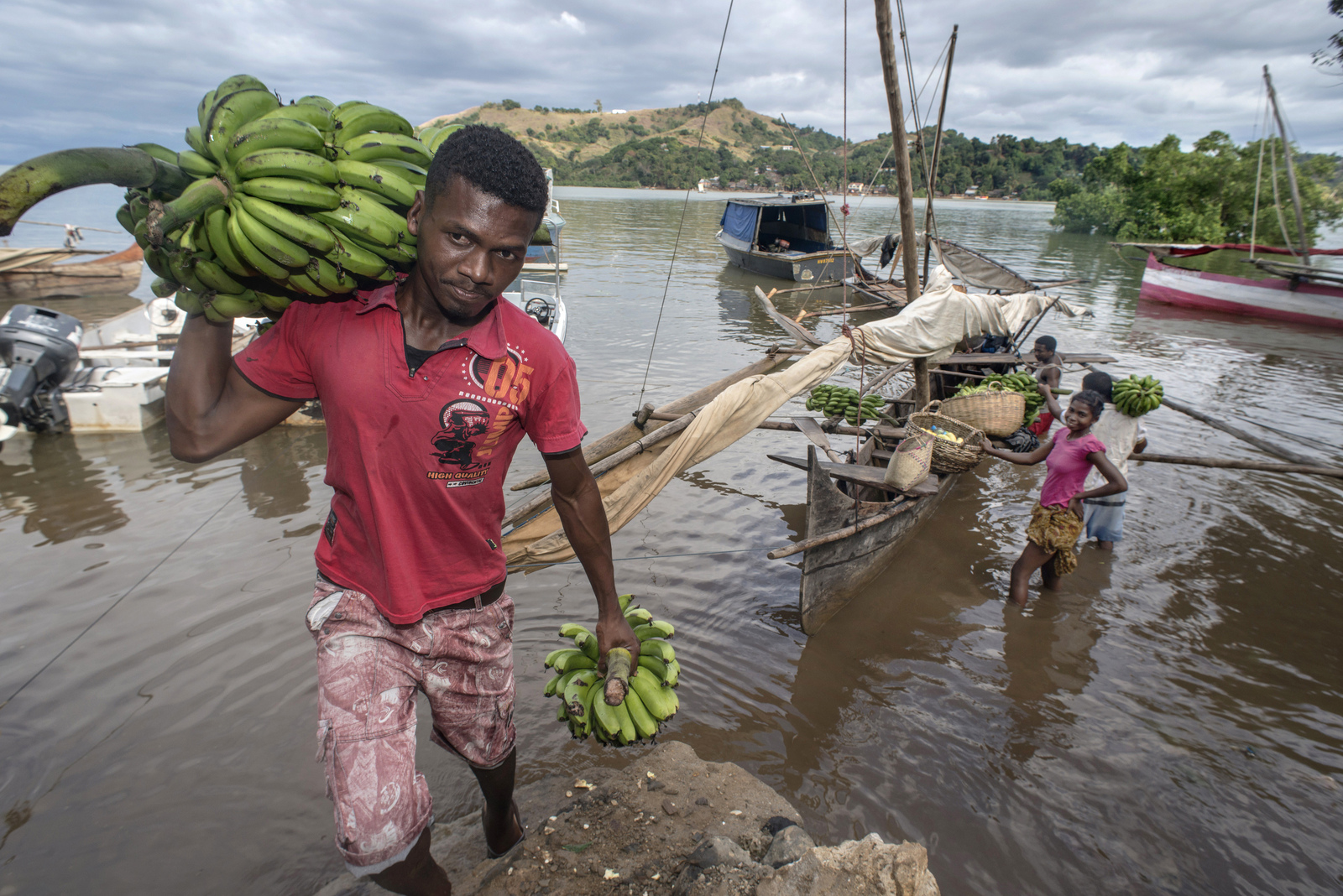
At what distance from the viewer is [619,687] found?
2.10 meters

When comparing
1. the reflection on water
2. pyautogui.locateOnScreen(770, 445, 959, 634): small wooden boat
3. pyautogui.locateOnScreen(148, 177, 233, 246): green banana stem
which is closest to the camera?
pyautogui.locateOnScreen(148, 177, 233, 246): green banana stem

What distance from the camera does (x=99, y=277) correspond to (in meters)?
17.8

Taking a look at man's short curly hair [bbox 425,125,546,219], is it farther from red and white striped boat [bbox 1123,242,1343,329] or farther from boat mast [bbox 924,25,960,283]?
red and white striped boat [bbox 1123,242,1343,329]

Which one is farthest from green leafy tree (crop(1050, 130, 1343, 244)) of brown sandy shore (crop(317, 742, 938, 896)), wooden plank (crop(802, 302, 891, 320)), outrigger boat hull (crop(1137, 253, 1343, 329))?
brown sandy shore (crop(317, 742, 938, 896))

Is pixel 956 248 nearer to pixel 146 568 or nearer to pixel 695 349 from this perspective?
pixel 695 349

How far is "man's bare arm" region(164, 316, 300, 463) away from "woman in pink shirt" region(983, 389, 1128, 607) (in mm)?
5218

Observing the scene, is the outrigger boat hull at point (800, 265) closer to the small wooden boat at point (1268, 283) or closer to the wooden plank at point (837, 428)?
the small wooden boat at point (1268, 283)

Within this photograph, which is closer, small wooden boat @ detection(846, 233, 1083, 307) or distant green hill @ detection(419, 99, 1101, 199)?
small wooden boat @ detection(846, 233, 1083, 307)

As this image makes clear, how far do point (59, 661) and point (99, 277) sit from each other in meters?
18.6

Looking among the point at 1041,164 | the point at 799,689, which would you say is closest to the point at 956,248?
the point at 799,689

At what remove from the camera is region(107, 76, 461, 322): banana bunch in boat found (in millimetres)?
1626

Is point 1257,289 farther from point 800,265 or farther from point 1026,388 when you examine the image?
point 1026,388

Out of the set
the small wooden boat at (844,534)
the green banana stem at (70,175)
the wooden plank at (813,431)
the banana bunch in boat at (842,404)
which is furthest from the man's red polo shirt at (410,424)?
the banana bunch in boat at (842,404)

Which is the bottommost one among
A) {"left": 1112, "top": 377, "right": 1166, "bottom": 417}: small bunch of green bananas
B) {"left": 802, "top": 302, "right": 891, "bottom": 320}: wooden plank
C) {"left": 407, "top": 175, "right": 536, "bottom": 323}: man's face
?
{"left": 1112, "top": 377, "right": 1166, "bottom": 417}: small bunch of green bananas
